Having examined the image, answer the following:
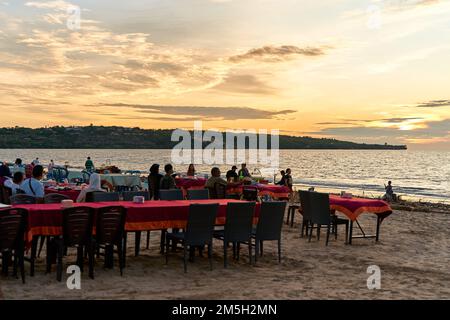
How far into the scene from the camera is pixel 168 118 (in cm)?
6550

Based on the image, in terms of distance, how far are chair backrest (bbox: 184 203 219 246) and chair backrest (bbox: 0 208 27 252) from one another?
2.06 m

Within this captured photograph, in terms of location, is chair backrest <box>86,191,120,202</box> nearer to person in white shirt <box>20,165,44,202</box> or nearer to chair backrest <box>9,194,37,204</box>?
person in white shirt <box>20,165,44,202</box>

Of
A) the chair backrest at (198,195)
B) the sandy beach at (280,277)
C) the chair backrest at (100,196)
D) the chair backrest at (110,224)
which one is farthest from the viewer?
the chair backrest at (198,195)

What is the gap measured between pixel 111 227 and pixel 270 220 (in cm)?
239

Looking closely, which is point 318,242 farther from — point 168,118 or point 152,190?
point 168,118

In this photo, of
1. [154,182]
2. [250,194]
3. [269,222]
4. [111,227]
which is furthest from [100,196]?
[250,194]

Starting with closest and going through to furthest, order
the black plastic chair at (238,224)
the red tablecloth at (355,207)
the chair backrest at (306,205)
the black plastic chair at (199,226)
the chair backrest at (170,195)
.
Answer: the black plastic chair at (199,226) → the black plastic chair at (238,224) → the chair backrest at (170,195) → the red tablecloth at (355,207) → the chair backrest at (306,205)

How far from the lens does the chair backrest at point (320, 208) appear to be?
9.84 meters

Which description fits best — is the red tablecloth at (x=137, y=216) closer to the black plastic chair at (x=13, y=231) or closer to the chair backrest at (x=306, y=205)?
the black plastic chair at (x=13, y=231)

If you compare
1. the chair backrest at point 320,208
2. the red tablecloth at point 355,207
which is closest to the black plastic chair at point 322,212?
the chair backrest at point 320,208

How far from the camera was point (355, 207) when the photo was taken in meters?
9.96

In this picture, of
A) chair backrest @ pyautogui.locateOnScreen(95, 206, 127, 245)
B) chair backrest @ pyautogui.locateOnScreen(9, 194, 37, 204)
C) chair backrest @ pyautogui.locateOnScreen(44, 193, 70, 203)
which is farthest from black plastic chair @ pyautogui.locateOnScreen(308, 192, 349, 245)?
chair backrest @ pyautogui.locateOnScreen(9, 194, 37, 204)

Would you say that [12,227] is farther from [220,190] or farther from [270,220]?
[220,190]
